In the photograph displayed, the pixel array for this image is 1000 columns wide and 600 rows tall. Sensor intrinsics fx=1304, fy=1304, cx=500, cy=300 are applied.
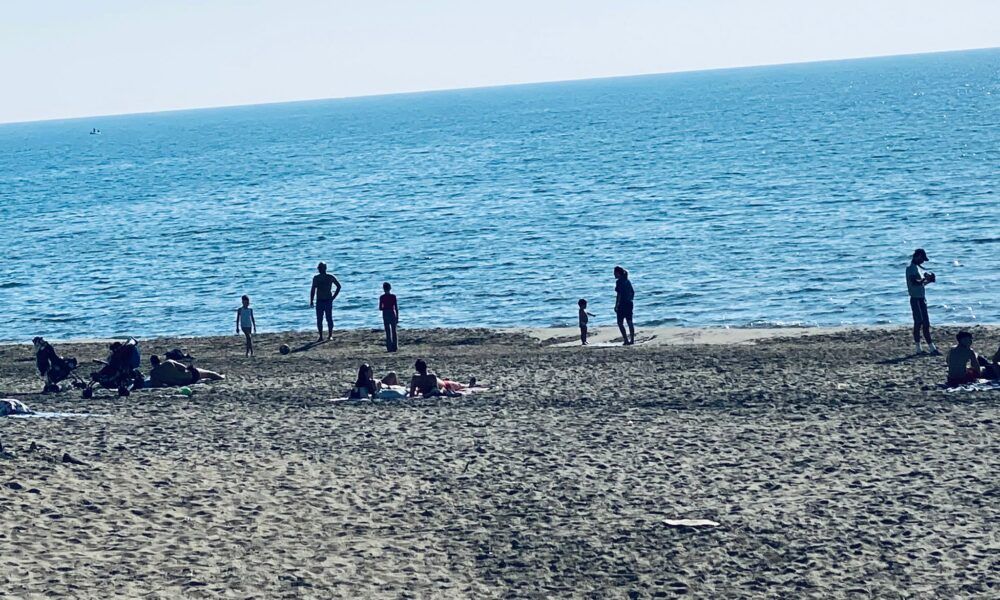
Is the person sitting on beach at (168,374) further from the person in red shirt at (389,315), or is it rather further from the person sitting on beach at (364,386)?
the person in red shirt at (389,315)

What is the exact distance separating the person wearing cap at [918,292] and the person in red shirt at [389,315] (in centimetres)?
1029

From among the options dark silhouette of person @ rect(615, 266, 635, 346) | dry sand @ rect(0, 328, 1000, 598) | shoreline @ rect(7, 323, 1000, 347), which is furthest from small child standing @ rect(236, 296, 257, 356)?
dark silhouette of person @ rect(615, 266, 635, 346)

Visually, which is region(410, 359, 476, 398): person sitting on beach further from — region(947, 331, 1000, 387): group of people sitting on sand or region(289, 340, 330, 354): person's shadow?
region(289, 340, 330, 354): person's shadow

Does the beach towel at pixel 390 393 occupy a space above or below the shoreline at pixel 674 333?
above

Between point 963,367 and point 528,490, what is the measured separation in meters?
7.99

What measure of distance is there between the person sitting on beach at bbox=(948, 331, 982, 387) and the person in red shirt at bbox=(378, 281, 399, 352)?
11719mm

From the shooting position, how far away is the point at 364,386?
21.4 meters

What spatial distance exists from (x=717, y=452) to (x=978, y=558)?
15.3 ft

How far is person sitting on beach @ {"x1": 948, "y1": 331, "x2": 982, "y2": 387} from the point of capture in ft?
64.0

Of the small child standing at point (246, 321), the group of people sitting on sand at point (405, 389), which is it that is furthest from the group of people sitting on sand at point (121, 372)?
the small child standing at point (246, 321)

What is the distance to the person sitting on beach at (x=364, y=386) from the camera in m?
21.3

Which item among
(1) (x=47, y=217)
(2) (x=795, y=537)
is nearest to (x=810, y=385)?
(2) (x=795, y=537)

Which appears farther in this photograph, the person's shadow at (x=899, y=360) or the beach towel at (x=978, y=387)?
the person's shadow at (x=899, y=360)

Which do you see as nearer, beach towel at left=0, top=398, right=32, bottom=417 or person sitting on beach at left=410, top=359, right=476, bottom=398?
beach towel at left=0, top=398, right=32, bottom=417
